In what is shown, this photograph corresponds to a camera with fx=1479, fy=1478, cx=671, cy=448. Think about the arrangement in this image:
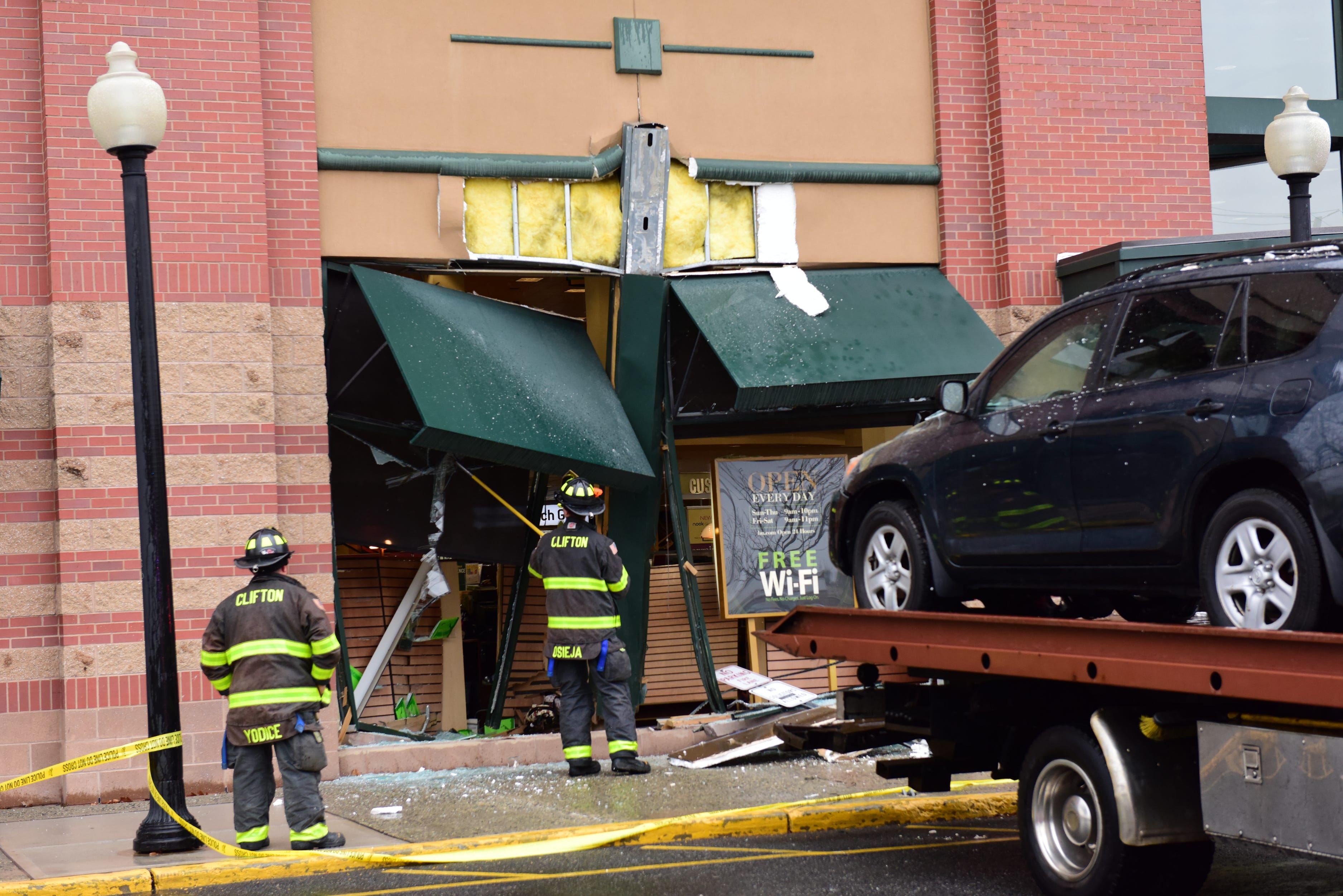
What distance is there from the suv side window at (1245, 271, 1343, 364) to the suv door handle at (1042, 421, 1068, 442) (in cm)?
96

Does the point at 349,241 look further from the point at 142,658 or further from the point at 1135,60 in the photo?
the point at 1135,60

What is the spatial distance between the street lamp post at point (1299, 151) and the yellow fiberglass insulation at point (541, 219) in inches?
207

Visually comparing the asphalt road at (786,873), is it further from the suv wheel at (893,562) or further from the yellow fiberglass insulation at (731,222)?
the yellow fiberglass insulation at (731,222)

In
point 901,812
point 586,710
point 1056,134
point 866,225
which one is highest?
point 1056,134

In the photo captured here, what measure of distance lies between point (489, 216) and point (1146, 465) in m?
6.91

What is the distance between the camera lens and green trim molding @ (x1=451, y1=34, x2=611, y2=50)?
11.6 m

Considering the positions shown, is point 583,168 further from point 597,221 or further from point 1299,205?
point 1299,205

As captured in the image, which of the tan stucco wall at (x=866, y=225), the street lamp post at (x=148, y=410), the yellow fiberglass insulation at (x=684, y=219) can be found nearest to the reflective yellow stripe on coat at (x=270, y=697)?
the street lamp post at (x=148, y=410)

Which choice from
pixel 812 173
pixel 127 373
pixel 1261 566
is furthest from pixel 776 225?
pixel 1261 566

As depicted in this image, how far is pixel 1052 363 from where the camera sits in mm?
6797

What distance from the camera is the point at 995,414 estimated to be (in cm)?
696

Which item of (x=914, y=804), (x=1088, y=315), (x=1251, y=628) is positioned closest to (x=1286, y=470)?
(x=1251, y=628)

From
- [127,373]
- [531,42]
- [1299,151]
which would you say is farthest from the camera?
[531,42]

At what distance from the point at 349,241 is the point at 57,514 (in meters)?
2.91
